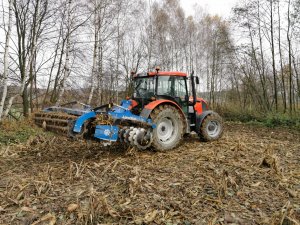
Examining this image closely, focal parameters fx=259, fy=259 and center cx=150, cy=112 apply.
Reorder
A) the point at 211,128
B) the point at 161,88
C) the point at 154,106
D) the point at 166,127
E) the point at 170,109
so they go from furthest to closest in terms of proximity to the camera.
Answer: the point at 211,128
the point at 161,88
the point at 166,127
the point at 170,109
the point at 154,106

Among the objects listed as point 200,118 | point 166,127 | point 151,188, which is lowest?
point 151,188

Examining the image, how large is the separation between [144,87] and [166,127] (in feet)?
4.15

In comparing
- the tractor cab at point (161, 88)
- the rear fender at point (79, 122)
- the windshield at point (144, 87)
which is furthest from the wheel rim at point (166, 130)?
the rear fender at point (79, 122)

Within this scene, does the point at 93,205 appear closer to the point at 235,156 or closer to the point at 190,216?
the point at 190,216

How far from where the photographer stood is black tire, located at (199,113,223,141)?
7285 mm

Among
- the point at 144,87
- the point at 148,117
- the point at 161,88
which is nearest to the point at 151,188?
the point at 148,117

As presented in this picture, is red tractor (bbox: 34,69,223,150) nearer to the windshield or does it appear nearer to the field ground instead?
the windshield

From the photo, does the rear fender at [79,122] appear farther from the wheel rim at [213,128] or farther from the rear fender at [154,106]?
the wheel rim at [213,128]

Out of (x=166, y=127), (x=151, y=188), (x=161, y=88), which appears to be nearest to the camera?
(x=151, y=188)

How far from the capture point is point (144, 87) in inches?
270

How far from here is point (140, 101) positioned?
22.4 ft

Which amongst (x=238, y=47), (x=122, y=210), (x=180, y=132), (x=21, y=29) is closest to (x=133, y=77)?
(x=180, y=132)

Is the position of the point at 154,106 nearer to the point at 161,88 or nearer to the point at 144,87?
the point at 161,88

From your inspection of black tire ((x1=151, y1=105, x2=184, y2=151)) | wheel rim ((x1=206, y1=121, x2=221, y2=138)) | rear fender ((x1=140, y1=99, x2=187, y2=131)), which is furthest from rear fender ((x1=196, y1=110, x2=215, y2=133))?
black tire ((x1=151, y1=105, x2=184, y2=151))
